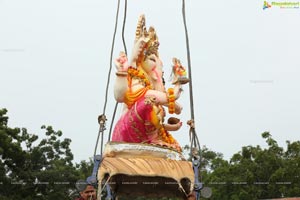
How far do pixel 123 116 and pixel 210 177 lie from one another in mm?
13873

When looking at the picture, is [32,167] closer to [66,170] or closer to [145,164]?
[66,170]

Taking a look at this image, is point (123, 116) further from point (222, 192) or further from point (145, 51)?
point (222, 192)

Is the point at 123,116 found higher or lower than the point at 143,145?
higher

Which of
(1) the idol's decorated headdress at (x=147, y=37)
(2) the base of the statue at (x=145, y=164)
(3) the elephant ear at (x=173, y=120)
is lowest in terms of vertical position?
(2) the base of the statue at (x=145, y=164)

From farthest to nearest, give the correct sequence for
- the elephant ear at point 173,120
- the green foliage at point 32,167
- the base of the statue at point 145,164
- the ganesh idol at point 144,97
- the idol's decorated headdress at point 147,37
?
1. the green foliage at point 32,167
2. the elephant ear at point 173,120
3. the idol's decorated headdress at point 147,37
4. the ganesh idol at point 144,97
5. the base of the statue at point 145,164

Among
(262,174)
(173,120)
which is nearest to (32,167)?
(262,174)

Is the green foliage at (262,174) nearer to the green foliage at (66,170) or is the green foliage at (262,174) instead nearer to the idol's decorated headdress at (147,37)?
the green foliage at (66,170)

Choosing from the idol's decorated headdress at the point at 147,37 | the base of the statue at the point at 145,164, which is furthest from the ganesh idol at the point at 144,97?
the base of the statue at the point at 145,164

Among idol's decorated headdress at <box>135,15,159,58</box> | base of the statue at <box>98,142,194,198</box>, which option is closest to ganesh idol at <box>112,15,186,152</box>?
idol's decorated headdress at <box>135,15,159,58</box>

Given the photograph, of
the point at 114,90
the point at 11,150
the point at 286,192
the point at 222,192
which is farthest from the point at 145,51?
the point at 222,192

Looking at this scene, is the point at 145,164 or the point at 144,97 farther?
the point at 144,97

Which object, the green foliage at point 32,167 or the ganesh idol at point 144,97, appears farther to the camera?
the green foliage at point 32,167

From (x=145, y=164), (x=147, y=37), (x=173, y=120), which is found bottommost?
(x=145, y=164)

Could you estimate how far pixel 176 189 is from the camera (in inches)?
312
